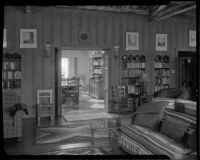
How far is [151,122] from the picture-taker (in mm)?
4359

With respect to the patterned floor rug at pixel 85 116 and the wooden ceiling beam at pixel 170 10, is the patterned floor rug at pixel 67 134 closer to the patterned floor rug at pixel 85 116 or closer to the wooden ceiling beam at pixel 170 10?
the patterned floor rug at pixel 85 116

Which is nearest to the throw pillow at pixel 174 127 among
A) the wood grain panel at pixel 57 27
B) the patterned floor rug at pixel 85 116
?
the patterned floor rug at pixel 85 116

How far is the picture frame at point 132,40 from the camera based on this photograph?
8.66m

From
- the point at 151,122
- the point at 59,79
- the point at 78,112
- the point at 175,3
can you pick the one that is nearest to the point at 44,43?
the point at 59,79

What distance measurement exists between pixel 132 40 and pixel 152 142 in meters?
5.53

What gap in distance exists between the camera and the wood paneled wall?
763 cm

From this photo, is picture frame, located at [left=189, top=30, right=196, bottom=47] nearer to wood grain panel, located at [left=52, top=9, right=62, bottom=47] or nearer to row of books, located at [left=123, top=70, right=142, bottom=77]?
row of books, located at [left=123, top=70, right=142, bottom=77]

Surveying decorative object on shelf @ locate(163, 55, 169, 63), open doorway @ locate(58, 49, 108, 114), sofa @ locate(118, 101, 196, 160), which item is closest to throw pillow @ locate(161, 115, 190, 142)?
sofa @ locate(118, 101, 196, 160)

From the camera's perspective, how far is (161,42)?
911 cm

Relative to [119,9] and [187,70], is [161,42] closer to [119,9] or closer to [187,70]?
[187,70]

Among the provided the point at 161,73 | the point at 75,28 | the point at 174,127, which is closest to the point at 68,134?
the point at 174,127

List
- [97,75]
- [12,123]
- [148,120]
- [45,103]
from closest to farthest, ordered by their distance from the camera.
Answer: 1. [148,120]
2. [12,123]
3. [45,103]
4. [97,75]

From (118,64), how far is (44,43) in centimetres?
258

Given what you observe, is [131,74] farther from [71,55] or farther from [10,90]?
[71,55]
